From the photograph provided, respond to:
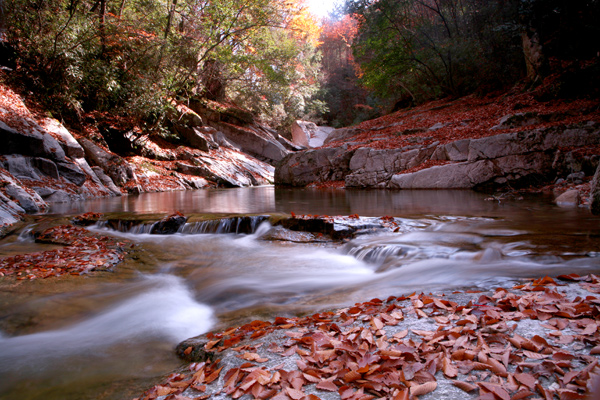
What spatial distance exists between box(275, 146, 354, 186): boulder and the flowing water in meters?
10.0

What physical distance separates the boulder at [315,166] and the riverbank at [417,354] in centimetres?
1425

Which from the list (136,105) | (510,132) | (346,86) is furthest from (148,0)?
(346,86)

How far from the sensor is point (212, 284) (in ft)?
15.2

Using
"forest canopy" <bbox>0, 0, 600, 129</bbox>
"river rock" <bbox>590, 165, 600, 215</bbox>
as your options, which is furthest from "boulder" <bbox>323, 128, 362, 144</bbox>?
"river rock" <bbox>590, 165, 600, 215</bbox>

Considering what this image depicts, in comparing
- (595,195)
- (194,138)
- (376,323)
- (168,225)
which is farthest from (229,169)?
(376,323)

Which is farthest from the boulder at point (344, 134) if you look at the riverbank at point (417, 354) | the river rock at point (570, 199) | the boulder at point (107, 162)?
the riverbank at point (417, 354)

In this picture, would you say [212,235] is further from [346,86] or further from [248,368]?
[346,86]

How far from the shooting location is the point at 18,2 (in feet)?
46.0

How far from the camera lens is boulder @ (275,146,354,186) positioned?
16953 millimetres

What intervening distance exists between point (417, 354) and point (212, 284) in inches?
129

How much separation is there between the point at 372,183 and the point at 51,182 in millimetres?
12700

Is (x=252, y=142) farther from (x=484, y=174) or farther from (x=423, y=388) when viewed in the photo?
(x=423, y=388)

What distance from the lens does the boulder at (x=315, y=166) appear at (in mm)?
16953

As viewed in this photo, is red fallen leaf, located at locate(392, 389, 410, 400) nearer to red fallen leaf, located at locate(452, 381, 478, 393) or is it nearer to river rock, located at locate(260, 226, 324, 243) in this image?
red fallen leaf, located at locate(452, 381, 478, 393)
